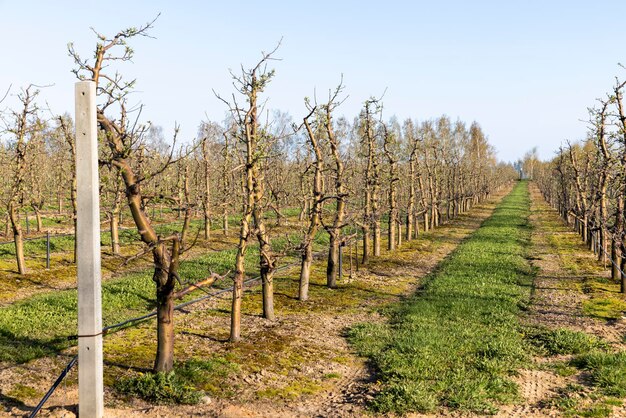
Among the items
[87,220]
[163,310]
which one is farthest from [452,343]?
[87,220]

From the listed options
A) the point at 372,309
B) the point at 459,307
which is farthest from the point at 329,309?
the point at 459,307

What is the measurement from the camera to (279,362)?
11531 millimetres

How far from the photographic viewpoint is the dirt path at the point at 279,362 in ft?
29.3

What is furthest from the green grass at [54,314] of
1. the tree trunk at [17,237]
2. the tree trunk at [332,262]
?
the tree trunk at [332,262]

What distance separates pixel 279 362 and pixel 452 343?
14.4 ft

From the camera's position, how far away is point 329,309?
16.7m

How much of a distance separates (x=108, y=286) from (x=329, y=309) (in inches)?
302

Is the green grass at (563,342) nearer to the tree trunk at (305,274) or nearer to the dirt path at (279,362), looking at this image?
the dirt path at (279,362)

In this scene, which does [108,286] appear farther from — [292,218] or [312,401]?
[292,218]

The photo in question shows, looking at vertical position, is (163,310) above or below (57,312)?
above

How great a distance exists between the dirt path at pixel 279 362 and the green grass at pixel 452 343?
27.4 inches

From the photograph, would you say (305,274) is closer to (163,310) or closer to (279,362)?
(279,362)

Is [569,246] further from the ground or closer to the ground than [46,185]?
closer to the ground

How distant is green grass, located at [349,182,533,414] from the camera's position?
9.62 meters
